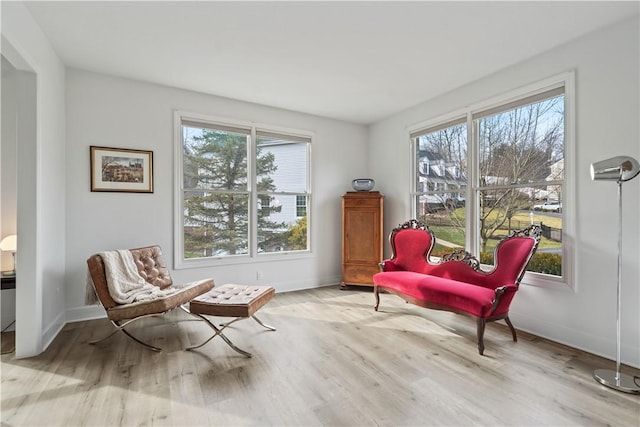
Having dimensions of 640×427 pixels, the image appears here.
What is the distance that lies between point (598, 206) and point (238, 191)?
394 centimetres

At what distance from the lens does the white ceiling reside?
2.40 m

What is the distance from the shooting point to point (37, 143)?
8.44 feet

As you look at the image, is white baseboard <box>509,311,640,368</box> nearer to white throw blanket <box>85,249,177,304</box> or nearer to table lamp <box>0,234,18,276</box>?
white throw blanket <box>85,249,177,304</box>

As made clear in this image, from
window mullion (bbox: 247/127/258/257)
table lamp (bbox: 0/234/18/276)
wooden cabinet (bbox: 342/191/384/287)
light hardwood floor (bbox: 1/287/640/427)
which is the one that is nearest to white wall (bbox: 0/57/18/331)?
table lamp (bbox: 0/234/18/276)

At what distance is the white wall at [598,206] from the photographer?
250 centimetres

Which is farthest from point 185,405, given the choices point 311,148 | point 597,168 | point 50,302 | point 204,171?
point 311,148

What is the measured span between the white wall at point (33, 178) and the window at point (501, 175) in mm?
4256

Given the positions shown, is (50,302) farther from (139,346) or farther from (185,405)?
(185,405)

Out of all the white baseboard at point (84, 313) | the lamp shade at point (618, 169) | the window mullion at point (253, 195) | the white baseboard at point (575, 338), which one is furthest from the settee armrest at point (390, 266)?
the white baseboard at point (84, 313)

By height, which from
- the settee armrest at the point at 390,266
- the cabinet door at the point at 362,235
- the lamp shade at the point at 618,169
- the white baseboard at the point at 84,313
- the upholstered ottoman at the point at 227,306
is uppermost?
the lamp shade at the point at 618,169

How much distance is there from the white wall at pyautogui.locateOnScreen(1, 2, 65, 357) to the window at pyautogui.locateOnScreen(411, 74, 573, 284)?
14.0ft

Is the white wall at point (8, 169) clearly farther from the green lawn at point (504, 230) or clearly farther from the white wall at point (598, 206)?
the white wall at point (598, 206)

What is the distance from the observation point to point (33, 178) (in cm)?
255

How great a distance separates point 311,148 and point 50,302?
3673mm
